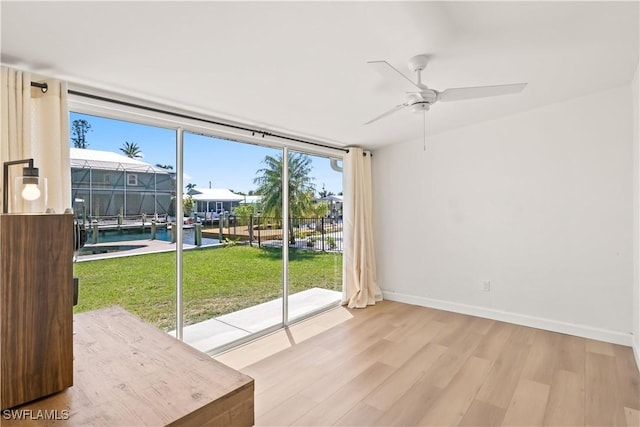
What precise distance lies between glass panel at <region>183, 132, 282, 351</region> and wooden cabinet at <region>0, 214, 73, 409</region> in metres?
1.89

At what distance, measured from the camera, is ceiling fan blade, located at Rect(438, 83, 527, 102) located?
196cm

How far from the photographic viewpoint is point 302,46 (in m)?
1.87

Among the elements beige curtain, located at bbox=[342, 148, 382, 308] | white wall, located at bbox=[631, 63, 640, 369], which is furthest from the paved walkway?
white wall, located at bbox=[631, 63, 640, 369]

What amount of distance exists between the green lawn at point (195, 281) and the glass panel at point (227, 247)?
1cm

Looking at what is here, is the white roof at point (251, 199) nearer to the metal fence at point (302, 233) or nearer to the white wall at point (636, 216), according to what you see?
the metal fence at point (302, 233)

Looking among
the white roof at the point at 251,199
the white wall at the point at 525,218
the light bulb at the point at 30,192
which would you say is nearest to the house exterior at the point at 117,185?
the white roof at the point at 251,199

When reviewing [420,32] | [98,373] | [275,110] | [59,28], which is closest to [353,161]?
[275,110]

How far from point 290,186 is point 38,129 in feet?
7.78

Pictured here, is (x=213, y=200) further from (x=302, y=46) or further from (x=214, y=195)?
(x=302, y=46)

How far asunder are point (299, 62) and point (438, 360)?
2.67 meters

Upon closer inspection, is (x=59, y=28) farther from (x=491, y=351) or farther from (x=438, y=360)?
(x=491, y=351)

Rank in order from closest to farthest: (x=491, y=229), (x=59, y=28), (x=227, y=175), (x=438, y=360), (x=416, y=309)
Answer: (x=59, y=28) → (x=438, y=360) → (x=227, y=175) → (x=491, y=229) → (x=416, y=309)

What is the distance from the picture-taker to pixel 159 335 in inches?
54.7

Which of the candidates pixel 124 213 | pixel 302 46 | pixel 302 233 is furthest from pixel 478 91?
pixel 124 213
